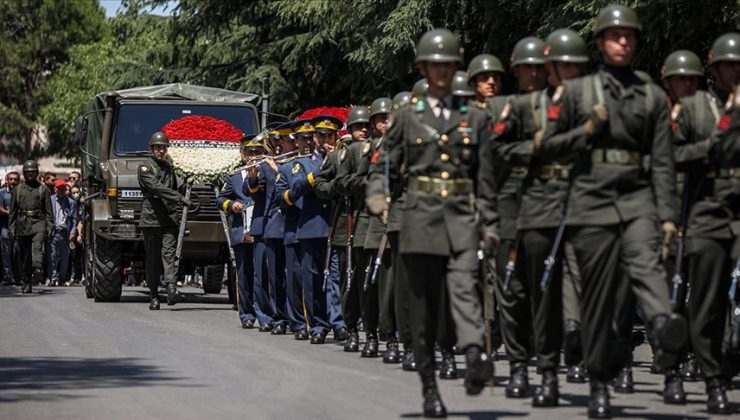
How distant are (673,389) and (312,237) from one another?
624 centimetres

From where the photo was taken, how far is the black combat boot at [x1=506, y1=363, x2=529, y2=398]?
1145 cm

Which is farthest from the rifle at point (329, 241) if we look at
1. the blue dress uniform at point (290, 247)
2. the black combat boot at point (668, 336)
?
the black combat boot at point (668, 336)

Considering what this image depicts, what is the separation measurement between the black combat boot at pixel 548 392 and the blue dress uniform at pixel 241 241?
29.8 feet

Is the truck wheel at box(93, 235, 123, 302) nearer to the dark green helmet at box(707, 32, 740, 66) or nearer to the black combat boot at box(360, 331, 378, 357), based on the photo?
the black combat boot at box(360, 331, 378, 357)

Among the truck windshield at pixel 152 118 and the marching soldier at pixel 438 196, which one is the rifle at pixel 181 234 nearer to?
the truck windshield at pixel 152 118

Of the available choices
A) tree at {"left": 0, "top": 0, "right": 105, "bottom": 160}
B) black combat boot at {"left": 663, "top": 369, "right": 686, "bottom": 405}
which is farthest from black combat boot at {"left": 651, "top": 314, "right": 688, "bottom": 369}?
tree at {"left": 0, "top": 0, "right": 105, "bottom": 160}

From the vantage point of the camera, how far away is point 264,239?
18.6 m

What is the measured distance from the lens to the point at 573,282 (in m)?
10.8

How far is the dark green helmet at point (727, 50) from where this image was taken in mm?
11375

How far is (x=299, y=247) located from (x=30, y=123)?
74546 millimetres

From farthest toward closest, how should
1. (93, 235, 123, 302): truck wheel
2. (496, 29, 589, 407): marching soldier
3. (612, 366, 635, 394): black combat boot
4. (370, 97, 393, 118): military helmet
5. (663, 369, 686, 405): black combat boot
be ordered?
(93, 235, 123, 302): truck wheel < (370, 97, 393, 118): military helmet < (612, 366, 635, 394): black combat boot < (663, 369, 686, 405): black combat boot < (496, 29, 589, 407): marching soldier

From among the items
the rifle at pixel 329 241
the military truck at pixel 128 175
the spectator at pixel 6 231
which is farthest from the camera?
the spectator at pixel 6 231

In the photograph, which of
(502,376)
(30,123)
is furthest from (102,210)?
(30,123)

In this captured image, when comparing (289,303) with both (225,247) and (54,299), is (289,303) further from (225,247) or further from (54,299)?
(54,299)
